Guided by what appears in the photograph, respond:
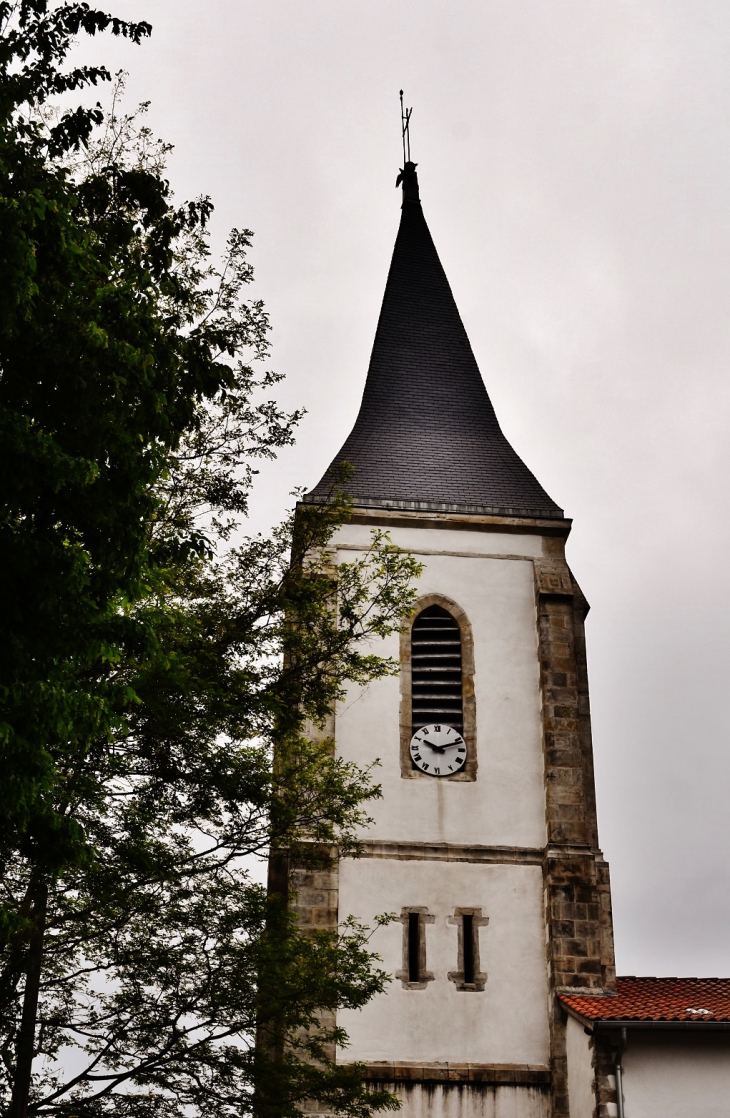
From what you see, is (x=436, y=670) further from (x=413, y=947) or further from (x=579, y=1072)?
(x=579, y=1072)

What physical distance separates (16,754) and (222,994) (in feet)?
17.8

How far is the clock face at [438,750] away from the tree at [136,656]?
4.23m

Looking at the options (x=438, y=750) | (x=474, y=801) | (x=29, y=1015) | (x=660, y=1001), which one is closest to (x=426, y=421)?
(x=438, y=750)

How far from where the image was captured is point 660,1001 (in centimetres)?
1759

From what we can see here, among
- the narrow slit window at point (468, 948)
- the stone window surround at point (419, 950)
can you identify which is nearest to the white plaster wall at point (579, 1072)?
the narrow slit window at point (468, 948)

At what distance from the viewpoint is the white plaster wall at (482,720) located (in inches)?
754

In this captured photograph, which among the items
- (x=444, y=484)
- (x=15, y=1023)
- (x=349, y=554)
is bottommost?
(x=15, y=1023)

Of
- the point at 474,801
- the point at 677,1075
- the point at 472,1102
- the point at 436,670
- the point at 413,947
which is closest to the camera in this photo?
the point at 677,1075

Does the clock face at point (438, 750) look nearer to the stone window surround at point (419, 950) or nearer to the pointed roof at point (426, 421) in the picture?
the stone window surround at point (419, 950)

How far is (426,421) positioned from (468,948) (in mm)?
9528

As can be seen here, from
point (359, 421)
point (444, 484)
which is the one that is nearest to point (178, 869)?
point (444, 484)

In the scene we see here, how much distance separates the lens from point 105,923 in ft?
36.1

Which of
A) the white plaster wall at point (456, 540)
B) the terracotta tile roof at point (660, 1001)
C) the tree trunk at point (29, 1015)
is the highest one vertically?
the white plaster wall at point (456, 540)

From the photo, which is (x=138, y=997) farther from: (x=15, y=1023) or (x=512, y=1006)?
(x=512, y=1006)
